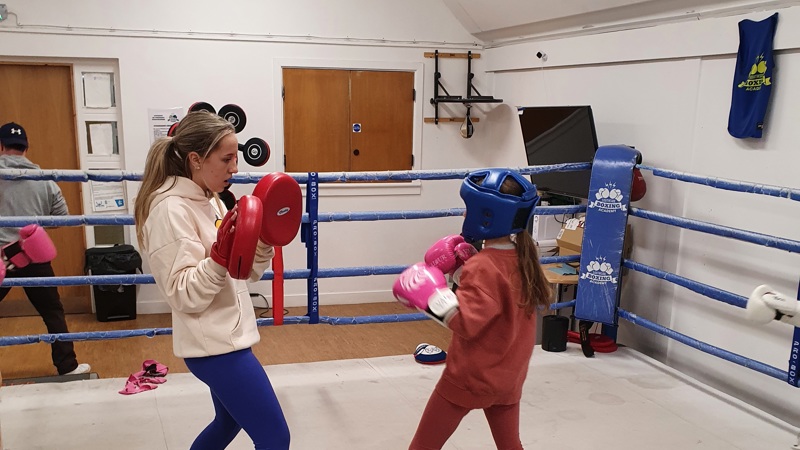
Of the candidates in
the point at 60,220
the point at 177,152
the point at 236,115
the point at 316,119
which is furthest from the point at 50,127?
the point at 177,152

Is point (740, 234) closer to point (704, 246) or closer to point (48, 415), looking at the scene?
point (704, 246)

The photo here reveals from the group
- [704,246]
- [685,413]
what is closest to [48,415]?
[685,413]

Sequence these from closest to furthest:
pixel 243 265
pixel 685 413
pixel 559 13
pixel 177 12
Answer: pixel 243 265
pixel 685 413
pixel 559 13
pixel 177 12

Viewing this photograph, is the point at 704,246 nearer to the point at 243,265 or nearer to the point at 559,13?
the point at 559,13

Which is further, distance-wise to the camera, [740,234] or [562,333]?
[562,333]

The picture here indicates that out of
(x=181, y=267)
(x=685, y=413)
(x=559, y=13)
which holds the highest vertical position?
(x=559, y=13)

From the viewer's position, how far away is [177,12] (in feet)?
18.1

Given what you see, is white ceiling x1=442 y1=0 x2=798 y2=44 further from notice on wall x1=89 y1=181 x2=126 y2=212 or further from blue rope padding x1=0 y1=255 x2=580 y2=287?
notice on wall x1=89 y1=181 x2=126 y2=212

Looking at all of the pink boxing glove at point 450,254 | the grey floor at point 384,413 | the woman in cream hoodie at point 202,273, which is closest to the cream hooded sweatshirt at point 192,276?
the woman in cream hoodie at point 202,273

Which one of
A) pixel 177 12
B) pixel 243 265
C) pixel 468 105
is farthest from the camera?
pixel 468 105

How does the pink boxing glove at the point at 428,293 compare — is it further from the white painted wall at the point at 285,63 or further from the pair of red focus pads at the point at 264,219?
the white painted wall at the point at 285,63

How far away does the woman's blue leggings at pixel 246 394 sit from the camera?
5.71 feet

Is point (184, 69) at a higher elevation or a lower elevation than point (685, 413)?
higher

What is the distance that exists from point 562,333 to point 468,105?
3.16m
